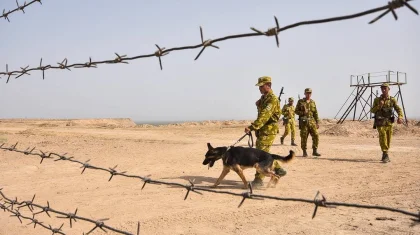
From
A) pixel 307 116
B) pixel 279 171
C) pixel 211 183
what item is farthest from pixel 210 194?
pixel 307 116

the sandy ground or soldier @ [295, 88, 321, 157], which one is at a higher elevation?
soldier @ [295, 88, 321, 157]

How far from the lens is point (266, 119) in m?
6.73

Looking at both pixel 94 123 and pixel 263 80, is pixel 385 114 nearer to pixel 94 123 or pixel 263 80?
pixel 263 80

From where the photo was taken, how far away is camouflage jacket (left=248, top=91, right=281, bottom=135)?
6680 millimetres

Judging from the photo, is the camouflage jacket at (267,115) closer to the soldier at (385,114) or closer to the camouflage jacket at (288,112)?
the soldier at (385,114)

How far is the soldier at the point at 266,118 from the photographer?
6.70m

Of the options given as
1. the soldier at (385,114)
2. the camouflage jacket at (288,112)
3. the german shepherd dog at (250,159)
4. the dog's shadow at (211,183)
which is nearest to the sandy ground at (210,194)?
the dog's shadow at (211,183)

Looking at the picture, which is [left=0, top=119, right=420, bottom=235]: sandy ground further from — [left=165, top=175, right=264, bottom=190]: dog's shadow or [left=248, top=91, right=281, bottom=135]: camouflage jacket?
[left=248, top=91, right=281, bottom=135]: camouflage jacket

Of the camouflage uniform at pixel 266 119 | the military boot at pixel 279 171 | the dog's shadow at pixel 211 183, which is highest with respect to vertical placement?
the camouflage uniform at pixel 266 119

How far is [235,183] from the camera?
25.4 feet

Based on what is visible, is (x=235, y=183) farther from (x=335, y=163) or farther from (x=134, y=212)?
(x=335, y=163)

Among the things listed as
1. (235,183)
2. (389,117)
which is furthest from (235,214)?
(389,117)

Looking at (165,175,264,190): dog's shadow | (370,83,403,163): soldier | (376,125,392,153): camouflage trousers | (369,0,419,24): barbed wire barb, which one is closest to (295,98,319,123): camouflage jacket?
(370,83,403,163): soldier

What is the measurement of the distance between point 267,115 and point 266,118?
6 centimetres
